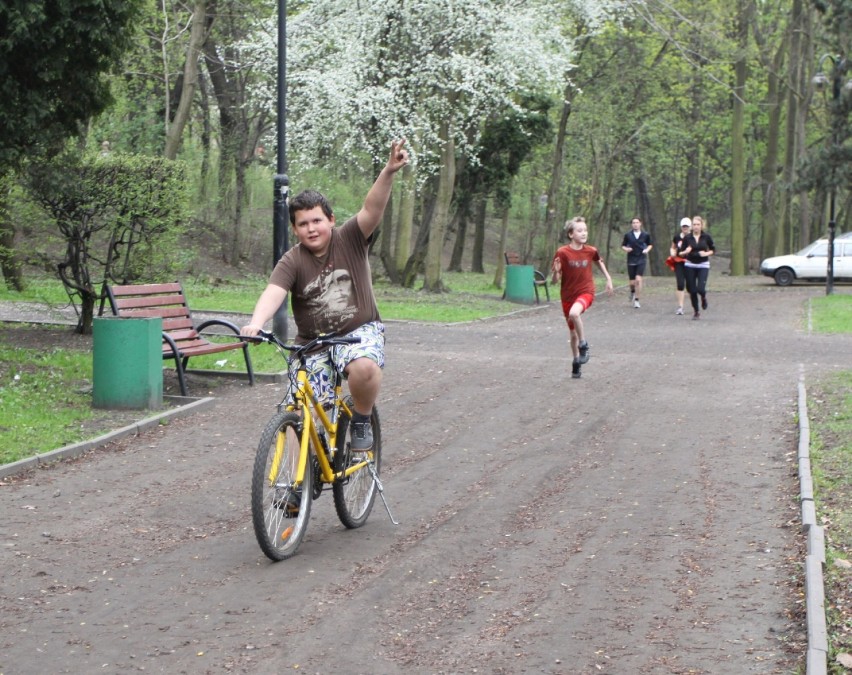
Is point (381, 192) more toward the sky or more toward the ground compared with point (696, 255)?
more toward the sky

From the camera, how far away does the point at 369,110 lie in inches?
1101

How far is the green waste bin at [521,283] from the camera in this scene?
2878 centimetres

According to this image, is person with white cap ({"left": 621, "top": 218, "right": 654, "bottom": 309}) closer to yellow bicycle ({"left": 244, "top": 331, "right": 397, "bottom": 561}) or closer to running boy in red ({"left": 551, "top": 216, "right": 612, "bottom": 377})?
running boy in red ({"left": 551, "top": 216, "right": 612, "bottom": 377})

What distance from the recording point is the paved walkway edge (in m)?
5.05

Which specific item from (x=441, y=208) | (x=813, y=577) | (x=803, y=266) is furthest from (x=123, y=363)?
(x=803, y=266)

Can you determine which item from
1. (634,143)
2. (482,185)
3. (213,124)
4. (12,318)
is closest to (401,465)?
(12,318)

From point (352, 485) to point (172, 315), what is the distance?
6.47 meters

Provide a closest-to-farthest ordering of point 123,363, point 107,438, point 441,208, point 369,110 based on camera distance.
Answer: point 107,438 → point 123,363 → point 369,110 → point 441,208

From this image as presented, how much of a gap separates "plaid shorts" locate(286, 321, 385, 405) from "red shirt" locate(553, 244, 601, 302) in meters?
8.35

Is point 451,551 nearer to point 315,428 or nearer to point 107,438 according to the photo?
point 315,428

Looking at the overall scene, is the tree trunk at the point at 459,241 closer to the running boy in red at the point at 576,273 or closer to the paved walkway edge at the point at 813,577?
the running boy in red at the point at 576,273

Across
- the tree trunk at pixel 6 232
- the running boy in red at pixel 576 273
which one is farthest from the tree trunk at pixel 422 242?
the running boy in red at pixel 576 273

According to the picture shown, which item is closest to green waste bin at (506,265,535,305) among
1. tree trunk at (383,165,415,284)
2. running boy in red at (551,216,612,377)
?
tree trunk at (383,165,415,284)

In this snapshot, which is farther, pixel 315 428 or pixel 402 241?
pixel 402 241
